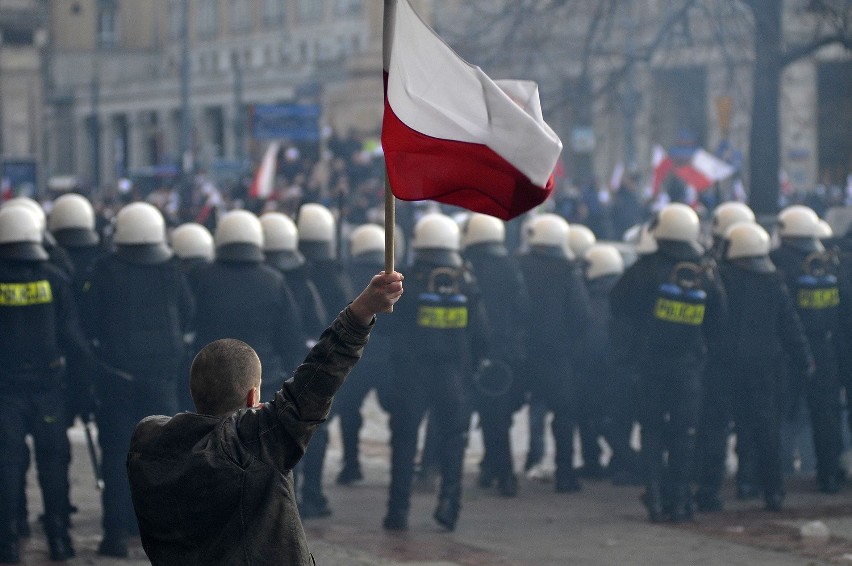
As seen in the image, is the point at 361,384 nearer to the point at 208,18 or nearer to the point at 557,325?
the point at 557,325

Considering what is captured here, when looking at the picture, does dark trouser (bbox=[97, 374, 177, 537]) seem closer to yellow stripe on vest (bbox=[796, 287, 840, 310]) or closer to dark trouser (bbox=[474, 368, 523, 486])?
dark trouser (bbox=[474, 368, 523, 486])

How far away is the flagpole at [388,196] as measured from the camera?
4.12m

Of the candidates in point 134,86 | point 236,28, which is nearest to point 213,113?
point 134,86

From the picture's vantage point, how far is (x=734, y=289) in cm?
1032

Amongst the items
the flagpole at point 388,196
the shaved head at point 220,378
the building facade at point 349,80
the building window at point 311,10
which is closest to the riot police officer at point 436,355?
the flagpole at point 388,196

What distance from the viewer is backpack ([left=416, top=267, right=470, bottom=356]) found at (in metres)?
9.80

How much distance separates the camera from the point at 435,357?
980 cm

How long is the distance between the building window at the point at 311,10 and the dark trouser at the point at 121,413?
8032cm

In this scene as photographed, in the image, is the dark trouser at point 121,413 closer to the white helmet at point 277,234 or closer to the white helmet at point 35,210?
the white helmet at point 35,210

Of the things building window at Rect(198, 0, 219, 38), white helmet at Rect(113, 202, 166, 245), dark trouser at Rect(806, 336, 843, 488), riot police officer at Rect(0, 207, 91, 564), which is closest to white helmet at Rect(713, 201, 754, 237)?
dark trouser at Rect(806, 336, 843, 488)

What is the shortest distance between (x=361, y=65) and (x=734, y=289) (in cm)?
1946

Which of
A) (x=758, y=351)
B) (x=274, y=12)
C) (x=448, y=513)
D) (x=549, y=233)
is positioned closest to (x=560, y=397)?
(x=549, y=233)

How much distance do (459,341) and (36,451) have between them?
107 inches

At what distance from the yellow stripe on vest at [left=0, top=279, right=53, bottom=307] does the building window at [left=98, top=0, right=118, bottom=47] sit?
10330 cm
